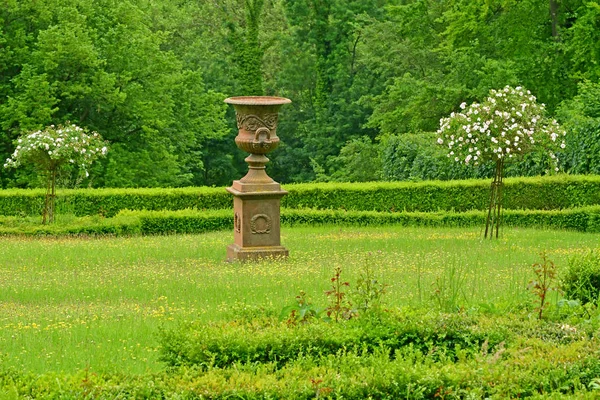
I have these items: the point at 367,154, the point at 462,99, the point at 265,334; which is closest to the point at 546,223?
the point at 462,99

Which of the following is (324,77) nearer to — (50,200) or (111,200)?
(111,200)

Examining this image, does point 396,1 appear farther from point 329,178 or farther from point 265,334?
point 265,334

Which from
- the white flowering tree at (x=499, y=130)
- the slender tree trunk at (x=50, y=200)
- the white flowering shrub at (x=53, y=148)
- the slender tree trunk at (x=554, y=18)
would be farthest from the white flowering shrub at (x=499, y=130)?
the slender tree trunk at (x=554, y=18)

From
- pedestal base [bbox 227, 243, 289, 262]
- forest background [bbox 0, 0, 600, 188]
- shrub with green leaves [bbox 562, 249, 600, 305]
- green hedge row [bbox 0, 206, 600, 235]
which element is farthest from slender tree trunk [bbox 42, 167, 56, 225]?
shrub with green leaves [bbox 562, 249, 600, 305]

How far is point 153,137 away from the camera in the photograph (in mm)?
35594

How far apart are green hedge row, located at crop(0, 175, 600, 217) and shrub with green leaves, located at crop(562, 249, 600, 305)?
1285 centimetres

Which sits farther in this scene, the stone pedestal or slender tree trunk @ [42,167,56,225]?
slender tree trunk @ [42,167,56,225]

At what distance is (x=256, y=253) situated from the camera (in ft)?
51.2

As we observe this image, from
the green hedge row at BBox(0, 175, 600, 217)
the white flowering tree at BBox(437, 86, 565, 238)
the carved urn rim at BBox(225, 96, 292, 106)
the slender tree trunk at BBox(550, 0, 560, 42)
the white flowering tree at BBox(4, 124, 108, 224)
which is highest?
the slender tree trunk at BBox(550, 0, 560, 42)

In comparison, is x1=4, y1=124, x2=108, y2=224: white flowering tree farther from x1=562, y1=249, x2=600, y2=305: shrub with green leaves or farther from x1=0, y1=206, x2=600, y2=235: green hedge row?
x1=562, y1=249, x2=600, y2=305: shrub with green leaves

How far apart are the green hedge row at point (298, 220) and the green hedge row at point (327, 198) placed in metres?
1.24

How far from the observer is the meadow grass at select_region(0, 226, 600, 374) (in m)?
8.99

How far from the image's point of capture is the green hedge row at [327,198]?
2258 centimetres

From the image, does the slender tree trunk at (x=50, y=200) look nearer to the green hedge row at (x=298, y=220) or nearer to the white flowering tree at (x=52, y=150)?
the white flowering tree at (x=52, y=150)
